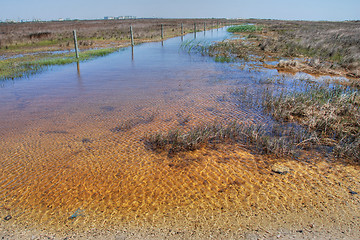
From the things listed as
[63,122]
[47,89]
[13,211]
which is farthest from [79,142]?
[47,89]

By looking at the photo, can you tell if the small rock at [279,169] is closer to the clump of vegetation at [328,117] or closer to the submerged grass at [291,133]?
the submerged grass at [291,133]

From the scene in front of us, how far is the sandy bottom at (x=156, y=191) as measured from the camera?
302 centimetres

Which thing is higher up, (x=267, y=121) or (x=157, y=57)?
(x=157, y=57)

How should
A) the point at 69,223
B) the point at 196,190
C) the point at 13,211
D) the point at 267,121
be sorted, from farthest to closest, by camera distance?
1. the point at 267,121
2. the point at 196,190
3. the point at 13,211
4. the point at 69,223

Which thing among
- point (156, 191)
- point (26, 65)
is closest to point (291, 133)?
point (156, 191)

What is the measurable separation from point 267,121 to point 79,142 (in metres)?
4.50

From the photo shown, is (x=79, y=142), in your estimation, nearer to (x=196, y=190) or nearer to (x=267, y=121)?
(x=196, y=190)

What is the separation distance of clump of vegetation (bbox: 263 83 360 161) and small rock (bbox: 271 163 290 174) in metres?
1.22

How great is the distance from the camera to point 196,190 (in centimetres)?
376

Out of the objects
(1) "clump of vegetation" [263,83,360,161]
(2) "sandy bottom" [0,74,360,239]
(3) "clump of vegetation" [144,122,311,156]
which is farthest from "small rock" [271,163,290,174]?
(1) "clump of vegetation" [263,83,360,161]

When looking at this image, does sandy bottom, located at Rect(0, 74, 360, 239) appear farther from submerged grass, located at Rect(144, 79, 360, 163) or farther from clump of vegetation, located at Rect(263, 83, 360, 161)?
clump of vegetation, located at Rect(263, 83, 360, 161)

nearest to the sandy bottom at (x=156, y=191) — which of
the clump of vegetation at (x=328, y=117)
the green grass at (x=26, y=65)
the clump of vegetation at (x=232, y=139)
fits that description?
the clump of vegetation at (x=232, y=139)

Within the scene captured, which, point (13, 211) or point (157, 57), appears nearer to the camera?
point (13, 211)

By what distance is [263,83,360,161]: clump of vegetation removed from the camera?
4867 millimetres
